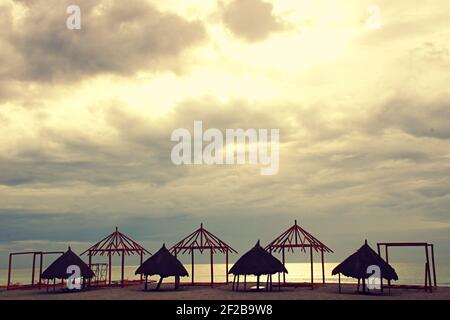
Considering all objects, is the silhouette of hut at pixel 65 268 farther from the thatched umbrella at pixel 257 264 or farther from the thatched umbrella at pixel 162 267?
the thatched umbrella at pixel 257 264

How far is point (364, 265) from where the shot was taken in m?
38.7

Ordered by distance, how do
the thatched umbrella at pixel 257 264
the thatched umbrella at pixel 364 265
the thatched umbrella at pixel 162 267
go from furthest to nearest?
1. the thatched umbrella at pixel 162 267
2. the thatched umbrella at pixel 257 264
3. the thatched umbrella at pixel 364 265

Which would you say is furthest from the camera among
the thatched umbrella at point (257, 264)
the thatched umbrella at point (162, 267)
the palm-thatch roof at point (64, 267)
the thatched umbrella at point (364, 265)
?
the palm-thatch roof at point (64, 267)

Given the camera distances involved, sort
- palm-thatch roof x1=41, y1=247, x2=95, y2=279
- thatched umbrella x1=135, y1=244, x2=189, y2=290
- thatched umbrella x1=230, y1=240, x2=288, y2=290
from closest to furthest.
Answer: thatched umbrella x1=230, y1=240, x2=288, y2=290
thatched umbrella x1=135, y1=244, x2=189, y2=290
palm-thatch roof x1=41, y1=247, x2=95, y2=279

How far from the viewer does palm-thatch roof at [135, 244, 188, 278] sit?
42.5 metres

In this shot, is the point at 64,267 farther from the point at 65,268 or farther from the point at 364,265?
→ the point at 364,265

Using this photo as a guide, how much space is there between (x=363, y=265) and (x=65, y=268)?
24308 mm

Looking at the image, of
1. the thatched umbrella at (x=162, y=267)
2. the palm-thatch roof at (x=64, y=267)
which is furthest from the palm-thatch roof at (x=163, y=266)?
the palm-thatch roof at (x=64, y=267)

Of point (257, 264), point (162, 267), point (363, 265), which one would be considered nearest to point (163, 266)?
point (162, 267)

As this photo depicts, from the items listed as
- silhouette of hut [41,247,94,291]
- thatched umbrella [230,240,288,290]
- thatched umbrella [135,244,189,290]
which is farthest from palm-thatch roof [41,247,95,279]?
thatched umbrella [230,240,288,290]

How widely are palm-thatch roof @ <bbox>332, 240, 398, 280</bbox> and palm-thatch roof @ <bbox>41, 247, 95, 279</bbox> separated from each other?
21.2 m

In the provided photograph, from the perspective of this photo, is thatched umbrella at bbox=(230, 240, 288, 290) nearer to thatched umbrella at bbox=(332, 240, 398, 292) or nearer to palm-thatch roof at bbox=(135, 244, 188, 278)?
palm-thatch roof at bbox=(135, 244, 188, 278)

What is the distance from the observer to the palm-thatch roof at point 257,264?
133ft

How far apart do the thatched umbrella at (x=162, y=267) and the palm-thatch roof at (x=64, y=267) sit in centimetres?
495
